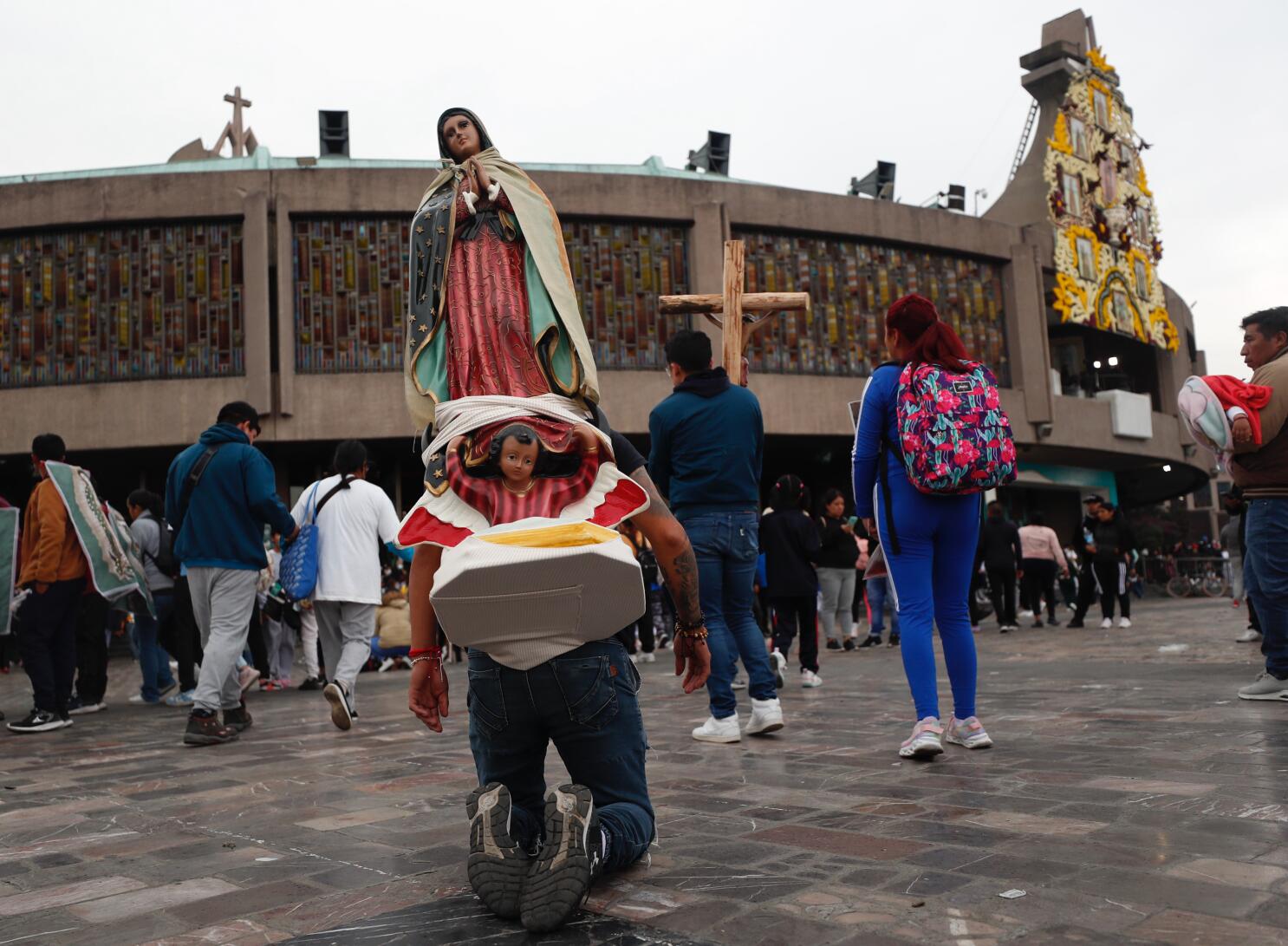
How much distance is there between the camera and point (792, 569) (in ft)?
29.2

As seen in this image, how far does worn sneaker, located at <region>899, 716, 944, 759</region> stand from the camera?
449 cm

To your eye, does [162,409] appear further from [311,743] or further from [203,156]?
[311,743]

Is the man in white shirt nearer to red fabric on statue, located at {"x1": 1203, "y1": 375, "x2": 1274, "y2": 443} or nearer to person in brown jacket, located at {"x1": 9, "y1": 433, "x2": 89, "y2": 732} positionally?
person in brown jacket, located at {"x1": 9, "y1": 433, "x2": 89, "y2": 732}

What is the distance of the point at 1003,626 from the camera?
1551 cm

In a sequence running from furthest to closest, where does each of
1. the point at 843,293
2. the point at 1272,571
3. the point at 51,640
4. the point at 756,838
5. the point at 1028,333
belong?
the point at 1028,333
the point at 843,293
the point at 51,640
the point at 1272,571
the point at 756,838

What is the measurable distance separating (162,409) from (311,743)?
754 inches

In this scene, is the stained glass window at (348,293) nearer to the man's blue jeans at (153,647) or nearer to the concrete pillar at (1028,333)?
the man's blue jeans at (153,647)

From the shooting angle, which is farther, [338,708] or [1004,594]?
[1004,594]

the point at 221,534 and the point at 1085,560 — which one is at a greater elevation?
the point at 221,534

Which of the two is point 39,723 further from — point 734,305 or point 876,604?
point 876,604

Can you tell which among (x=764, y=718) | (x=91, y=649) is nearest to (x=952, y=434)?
(x=764, y=718)

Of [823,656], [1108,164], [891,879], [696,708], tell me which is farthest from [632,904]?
[1108,164]

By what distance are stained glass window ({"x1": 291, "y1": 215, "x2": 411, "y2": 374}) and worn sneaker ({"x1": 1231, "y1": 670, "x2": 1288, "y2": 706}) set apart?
20.2 meters

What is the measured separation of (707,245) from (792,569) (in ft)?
58.2
